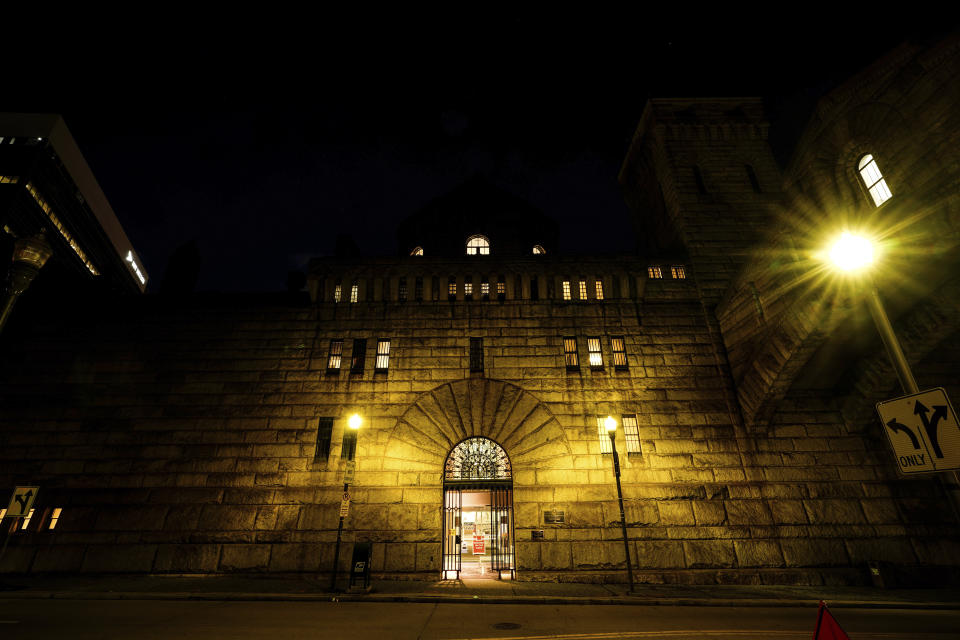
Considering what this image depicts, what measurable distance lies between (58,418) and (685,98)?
33011 mm

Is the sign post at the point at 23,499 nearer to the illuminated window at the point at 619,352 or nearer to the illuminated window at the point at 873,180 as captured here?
the illuminated window at the point at 619,352

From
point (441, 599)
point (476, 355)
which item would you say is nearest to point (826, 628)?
Answer: point (441, 599)

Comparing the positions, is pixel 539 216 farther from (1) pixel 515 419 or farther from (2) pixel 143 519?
(2) pixel 143 519

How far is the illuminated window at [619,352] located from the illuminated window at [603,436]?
231cm

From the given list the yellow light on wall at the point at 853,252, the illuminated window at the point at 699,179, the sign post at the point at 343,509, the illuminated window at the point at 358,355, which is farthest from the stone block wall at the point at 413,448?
the yellow light on wall at the point at 853,252

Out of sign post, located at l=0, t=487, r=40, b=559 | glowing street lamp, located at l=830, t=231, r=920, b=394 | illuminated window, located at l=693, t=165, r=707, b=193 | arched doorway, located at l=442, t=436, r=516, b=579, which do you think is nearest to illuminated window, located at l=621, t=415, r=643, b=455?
arched doorway, located at l=442, t=436, r=516, b=579

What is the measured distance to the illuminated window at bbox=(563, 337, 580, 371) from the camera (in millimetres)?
16594

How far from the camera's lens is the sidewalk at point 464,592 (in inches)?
428

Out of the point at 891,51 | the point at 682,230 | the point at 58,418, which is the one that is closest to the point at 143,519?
the point at 58,418

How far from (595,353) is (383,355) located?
8.79 m

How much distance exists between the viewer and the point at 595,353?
16812mm

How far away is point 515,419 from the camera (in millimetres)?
15641

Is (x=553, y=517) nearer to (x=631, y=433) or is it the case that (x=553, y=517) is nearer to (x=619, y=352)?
(x=631, y=433)

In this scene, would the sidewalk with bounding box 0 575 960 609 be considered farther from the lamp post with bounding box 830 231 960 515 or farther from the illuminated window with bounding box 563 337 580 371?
the lamp post with bounding box 830 231 960 515
